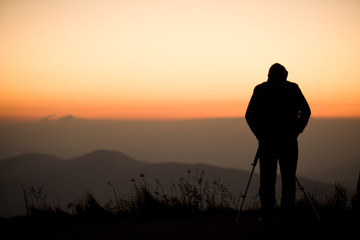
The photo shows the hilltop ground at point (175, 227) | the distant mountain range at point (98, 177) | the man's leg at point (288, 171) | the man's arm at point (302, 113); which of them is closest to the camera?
the hilltop ground at point (175, 227)

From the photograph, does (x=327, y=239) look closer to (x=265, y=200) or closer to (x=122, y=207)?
(x=265, y=200)

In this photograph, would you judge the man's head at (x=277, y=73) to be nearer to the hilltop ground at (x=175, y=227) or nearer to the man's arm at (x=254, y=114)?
the man's arm at (x=254, y=114)

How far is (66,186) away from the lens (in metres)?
150

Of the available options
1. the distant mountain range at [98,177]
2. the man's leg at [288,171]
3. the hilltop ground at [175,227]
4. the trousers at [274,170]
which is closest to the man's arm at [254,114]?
the trousers at [274,170]

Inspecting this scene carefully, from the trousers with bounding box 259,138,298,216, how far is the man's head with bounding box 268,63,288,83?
98 cm

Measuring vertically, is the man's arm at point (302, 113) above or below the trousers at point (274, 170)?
above

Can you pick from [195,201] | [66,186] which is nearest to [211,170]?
[66,186]

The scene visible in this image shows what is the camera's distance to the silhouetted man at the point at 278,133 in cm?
750

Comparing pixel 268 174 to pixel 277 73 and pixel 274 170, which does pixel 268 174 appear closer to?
pixel 274 170

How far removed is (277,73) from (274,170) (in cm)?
158

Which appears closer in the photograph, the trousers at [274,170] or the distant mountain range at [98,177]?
the trousers at [274,170]

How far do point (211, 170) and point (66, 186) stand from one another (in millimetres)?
47267

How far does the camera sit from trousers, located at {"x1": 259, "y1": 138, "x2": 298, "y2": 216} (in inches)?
295

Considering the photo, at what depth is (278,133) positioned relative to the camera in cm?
754
